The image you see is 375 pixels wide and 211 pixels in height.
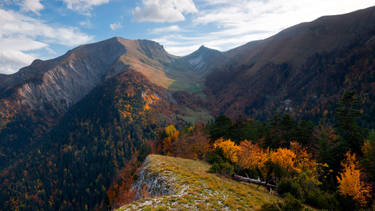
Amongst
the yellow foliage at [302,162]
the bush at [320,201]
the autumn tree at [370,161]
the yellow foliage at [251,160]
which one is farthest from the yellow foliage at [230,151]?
the autumn tree at [370,161]

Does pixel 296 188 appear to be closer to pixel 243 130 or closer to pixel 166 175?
pixel 166 175

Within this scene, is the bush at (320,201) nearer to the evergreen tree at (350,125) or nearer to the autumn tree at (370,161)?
the autumn tree at (370,161)

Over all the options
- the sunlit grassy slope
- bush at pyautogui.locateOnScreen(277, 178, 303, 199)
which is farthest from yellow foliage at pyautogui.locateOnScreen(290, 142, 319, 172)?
the sunlit grassy slope

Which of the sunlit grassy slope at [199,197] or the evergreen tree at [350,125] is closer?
the sunlit grassy slope at [199,197]

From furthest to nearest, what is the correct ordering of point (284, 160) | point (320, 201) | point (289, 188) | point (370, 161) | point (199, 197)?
point (284, 160) → point (370, 161) → point (289, 188) → point (320, 201) → point (199, 197)

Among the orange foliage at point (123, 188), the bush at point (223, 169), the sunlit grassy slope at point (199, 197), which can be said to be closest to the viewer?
the sunlit grassy slope at point (199, 197)

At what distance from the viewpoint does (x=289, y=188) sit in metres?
22.4

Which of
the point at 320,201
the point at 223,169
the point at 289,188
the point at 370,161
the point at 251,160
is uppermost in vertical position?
the point at 223,169

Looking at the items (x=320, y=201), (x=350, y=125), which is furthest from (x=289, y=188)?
(x=350, y=125)

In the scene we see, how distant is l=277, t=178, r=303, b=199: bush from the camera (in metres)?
21.6

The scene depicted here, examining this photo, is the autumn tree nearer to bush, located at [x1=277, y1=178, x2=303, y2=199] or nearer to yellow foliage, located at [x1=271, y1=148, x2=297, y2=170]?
yellow foliage, located at [x1=271, y1=148, x2=297, y2=170]

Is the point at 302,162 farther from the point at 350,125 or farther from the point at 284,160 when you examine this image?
the point at 350,125

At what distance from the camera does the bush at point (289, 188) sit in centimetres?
2164

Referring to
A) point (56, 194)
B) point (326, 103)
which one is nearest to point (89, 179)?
point (56, 194)
